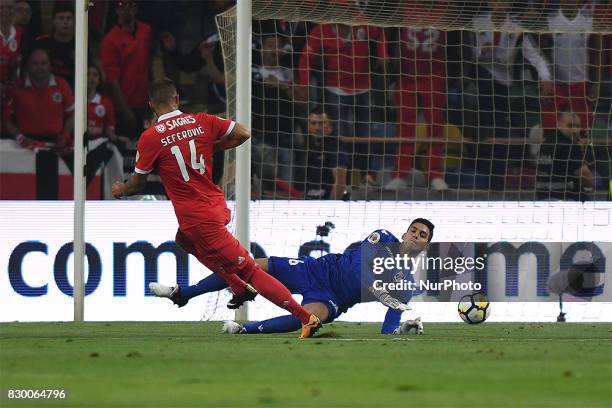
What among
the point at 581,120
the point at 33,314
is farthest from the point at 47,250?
the point at 581,120

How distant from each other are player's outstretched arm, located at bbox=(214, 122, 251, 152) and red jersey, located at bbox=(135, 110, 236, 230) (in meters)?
0.03

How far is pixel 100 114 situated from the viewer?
16.8m

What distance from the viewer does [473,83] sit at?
16141mm

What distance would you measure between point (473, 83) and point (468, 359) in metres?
9.19

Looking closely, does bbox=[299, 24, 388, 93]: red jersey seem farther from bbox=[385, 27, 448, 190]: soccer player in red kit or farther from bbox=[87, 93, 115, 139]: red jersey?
bbox=[87, 93, 115, 139]: red jersey

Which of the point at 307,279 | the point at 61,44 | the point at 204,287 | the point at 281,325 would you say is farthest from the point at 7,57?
the point at 281,325

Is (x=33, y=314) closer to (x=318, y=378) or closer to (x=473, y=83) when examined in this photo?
(x=473, y=83)

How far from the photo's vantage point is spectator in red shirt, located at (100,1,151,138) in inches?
672

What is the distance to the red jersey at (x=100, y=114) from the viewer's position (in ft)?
54.5

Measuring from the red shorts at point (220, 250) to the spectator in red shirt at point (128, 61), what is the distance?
25.0ft

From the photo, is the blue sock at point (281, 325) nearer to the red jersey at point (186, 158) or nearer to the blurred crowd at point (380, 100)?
Result: the red jersey at point (186, 158)

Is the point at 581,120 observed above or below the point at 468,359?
above

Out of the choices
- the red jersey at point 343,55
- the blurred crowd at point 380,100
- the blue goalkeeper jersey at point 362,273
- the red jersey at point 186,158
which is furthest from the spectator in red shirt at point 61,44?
the red jersey at point 186,158

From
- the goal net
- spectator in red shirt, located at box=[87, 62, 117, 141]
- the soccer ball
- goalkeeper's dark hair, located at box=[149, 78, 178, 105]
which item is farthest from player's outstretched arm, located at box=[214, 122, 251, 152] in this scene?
spectator in red shirt, located at box=[87, 62, 117, 141]
